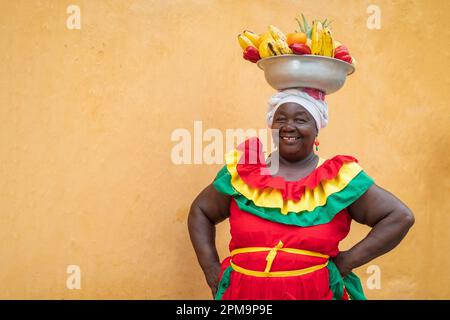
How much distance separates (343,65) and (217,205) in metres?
1.02

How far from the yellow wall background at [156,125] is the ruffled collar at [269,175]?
84 centimetres

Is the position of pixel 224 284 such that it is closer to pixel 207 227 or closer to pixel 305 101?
pixel 207 227

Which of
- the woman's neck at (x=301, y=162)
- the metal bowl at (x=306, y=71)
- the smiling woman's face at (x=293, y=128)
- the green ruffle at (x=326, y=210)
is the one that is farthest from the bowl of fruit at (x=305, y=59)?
the green ruffle at (x=326, y=210)

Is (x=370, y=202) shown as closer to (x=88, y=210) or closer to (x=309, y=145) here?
(x=309, y=145)

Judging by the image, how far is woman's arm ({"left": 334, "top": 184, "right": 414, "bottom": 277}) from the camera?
331cm

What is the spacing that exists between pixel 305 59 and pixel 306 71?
0.06 metres

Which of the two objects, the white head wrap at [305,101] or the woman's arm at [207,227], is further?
the woman's arm at [207,227]

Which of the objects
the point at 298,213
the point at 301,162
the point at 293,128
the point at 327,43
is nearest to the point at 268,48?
the point at 327,43

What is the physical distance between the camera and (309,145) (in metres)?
3.45

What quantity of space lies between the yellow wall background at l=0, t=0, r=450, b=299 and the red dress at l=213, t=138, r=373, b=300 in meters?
0.95

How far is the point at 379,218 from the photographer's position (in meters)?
3.34

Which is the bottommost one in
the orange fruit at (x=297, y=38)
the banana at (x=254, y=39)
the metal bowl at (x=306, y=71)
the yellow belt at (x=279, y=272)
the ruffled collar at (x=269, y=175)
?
the yellow belt at (x=279, y=272)

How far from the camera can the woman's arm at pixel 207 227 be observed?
3608 mm

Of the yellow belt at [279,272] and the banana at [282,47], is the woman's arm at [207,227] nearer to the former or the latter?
the yellow belt at [279,272]
